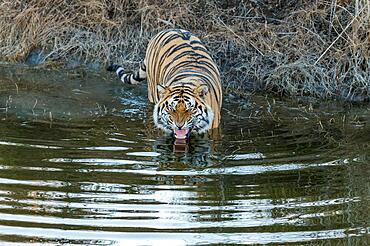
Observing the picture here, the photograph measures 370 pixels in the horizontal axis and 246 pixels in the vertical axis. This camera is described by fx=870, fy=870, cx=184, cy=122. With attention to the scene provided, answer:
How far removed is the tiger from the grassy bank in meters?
0.79

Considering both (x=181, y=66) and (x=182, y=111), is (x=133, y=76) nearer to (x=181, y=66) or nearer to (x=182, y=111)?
Answer: (x=181, y=66)

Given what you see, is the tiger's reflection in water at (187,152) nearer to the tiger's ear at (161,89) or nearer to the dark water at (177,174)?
the dark water at (177,174)

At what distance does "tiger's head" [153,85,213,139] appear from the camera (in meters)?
7.09

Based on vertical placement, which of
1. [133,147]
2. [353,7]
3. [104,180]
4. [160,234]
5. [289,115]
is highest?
[353,7]

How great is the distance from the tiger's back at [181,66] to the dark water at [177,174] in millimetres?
252

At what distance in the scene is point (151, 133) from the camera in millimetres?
7238

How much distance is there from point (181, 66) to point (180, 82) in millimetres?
431

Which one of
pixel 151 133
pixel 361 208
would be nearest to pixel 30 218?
pixel 361 208

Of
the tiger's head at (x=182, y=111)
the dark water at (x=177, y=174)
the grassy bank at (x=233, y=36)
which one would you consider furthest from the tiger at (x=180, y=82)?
the grassy bank at (x=233, y=36)

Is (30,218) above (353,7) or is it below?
below

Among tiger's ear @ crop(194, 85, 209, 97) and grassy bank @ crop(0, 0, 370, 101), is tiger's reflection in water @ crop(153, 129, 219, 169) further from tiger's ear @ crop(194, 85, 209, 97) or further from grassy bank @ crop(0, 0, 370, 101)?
grassy bank @ crop(0, 0, 370, 101)

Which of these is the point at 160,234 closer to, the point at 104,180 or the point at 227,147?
the point at 104,180

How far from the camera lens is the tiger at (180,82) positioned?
7.17m

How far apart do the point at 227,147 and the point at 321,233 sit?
2.05 metres
